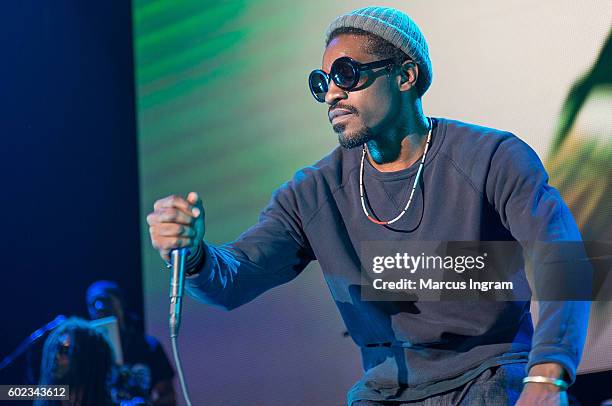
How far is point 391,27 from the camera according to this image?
2.25m

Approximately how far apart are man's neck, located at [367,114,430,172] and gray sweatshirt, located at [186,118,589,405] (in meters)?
0.04

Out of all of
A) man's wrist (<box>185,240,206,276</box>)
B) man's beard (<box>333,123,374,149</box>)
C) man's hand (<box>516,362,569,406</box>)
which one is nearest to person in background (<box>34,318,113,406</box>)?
man's wrist (<box>185,240,206,276</box>)

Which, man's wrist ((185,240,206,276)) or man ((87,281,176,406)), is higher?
man's wrist ((185,240,206,276))

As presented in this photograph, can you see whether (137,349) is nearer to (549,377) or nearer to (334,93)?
(334,93)

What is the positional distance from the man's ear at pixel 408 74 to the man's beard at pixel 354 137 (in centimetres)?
23

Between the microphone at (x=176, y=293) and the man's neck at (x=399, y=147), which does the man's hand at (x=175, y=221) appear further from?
the man's neck at (x=399, y=147)

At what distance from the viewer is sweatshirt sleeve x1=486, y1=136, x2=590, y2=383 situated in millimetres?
1594

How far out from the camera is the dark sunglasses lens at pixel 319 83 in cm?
221

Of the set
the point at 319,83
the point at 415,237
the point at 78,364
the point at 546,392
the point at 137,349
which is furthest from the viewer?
the point at 137,349

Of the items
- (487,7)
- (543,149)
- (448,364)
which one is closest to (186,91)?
(487,7)

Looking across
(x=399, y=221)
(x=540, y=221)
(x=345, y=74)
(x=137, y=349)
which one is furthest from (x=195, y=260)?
(x=137, y=349)

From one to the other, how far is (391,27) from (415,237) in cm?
63

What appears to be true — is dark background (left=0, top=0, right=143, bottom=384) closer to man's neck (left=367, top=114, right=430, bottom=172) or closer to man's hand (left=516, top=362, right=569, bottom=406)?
man's neck (left=367, top=114, right=430, bottom=172)

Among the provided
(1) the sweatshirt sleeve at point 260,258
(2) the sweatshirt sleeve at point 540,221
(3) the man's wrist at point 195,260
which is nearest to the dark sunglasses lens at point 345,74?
(1) the sweatshirt sleeve at point 260,258
